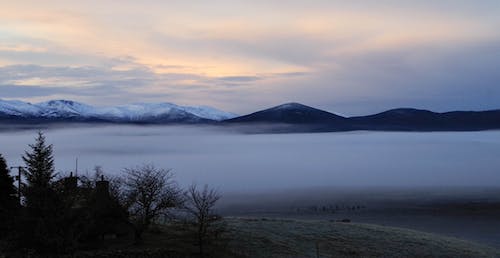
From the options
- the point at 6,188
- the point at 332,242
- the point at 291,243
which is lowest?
the point at 332,242

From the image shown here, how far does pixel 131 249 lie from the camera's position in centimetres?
4984

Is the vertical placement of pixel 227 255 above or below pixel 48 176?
below

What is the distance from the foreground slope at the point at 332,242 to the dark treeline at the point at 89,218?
324 centimetres

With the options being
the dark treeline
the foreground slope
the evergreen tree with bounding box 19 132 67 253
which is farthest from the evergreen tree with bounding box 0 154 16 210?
the foreground slope

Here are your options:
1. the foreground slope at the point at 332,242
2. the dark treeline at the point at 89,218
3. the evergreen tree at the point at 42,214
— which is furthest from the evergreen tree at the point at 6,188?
the foreground slope at the point at 332,242

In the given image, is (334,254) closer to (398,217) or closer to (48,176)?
(48,176)

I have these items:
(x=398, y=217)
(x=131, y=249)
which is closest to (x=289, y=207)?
(x=398, y=217)

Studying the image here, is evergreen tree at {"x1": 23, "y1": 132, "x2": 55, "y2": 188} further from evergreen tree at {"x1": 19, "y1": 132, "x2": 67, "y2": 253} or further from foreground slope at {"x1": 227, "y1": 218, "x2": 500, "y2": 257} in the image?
foreground slope at {"x1": 227, "y1": 218, "x2": 500, "y2": 257}

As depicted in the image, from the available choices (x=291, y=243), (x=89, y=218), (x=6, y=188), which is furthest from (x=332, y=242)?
(x=6, y=188)

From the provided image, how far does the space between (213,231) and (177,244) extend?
3723mm

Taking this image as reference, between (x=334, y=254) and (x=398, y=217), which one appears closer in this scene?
(x=334, y=254)

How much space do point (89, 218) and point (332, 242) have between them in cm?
2337

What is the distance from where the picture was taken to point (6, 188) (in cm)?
5191

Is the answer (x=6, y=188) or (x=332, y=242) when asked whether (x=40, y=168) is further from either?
(x=332, y=242)
